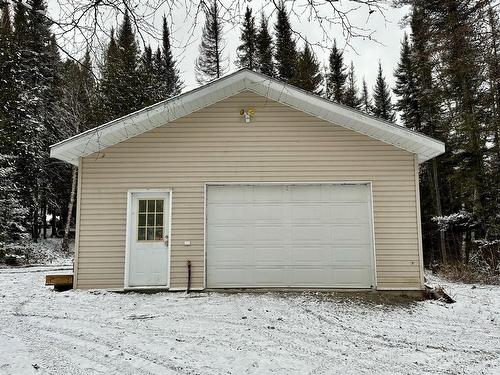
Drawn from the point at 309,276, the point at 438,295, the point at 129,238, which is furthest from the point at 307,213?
the point at 129,238

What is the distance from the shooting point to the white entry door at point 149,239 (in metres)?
7.43

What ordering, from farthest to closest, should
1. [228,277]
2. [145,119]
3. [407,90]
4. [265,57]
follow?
[265,57] → [407,90] → [228,277] → [145,119]

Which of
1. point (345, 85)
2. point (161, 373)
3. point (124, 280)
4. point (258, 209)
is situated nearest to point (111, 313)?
point (124, 280)

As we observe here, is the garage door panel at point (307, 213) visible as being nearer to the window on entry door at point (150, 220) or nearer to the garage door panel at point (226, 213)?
the garage door panel at point (226, 213)

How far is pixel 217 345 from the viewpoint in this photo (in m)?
4.50

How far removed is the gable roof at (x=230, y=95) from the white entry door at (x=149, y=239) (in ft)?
4.33

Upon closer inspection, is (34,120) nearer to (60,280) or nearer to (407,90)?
(60,280)

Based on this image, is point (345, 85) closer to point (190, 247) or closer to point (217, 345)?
point (190, 247)

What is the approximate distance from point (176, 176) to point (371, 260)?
4.23 metres

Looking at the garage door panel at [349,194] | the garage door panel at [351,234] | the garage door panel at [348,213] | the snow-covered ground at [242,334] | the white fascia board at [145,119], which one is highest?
the white fascia board at [145,119]

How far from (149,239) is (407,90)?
1643 centimetres

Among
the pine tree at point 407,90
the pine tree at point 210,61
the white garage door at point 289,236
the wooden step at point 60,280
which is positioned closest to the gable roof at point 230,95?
the white garage door at point 289,236

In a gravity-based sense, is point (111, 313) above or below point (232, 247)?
below

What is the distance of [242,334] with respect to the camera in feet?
16.1
